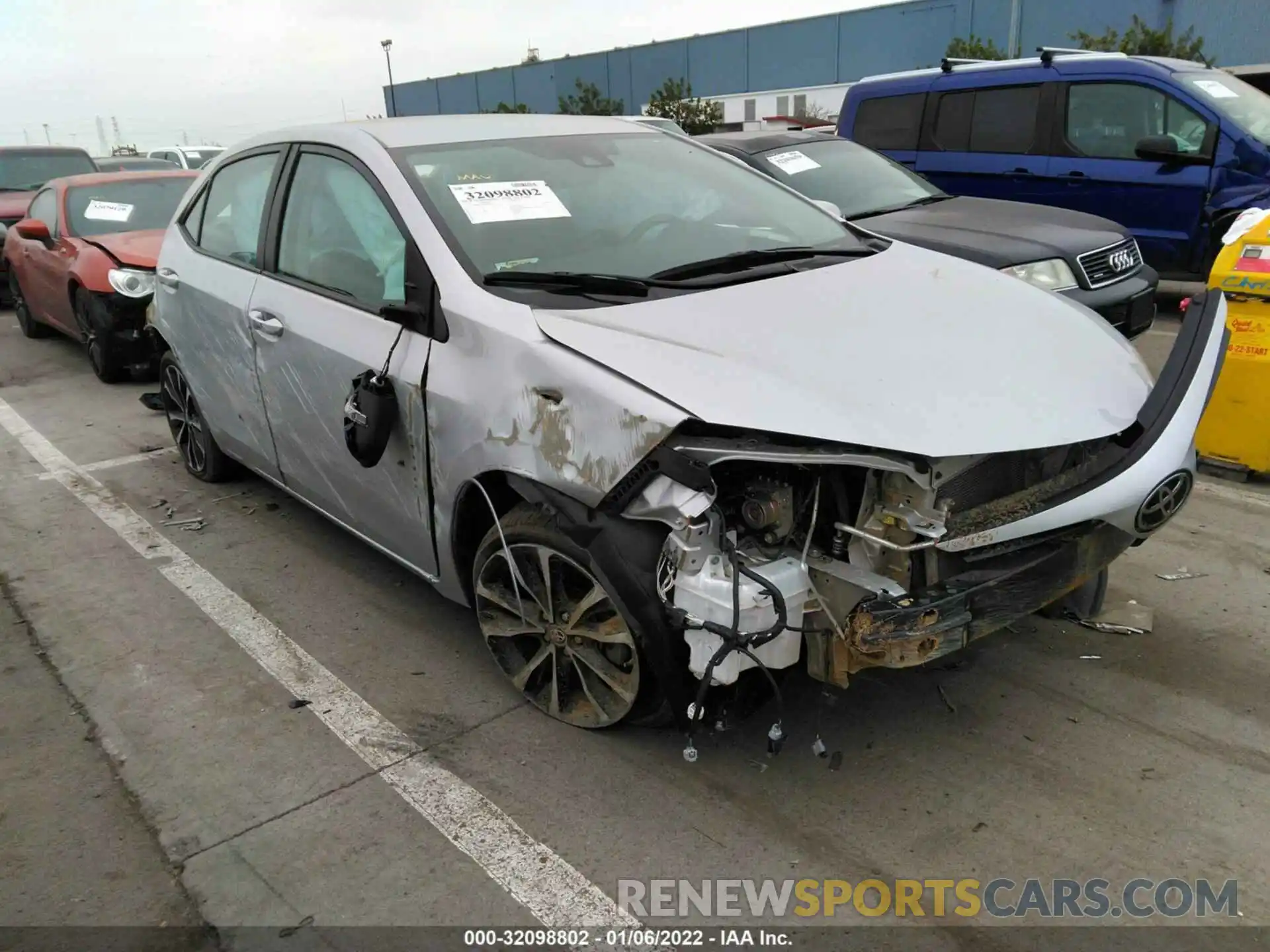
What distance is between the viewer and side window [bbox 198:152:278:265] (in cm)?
414

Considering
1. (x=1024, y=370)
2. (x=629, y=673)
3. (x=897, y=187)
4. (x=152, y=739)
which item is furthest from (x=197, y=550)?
(x=897, y=187)

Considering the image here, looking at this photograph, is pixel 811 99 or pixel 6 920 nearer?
pixel 6 920

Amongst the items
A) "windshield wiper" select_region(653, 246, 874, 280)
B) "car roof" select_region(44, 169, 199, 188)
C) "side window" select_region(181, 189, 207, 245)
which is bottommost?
"windshield wiper" select_region(653, 246, 874, 280)

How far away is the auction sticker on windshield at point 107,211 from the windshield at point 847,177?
5.54 meters

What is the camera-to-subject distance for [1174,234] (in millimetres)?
8070

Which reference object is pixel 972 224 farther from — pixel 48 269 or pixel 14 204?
pixel 14 204

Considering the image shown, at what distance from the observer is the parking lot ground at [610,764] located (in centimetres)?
242

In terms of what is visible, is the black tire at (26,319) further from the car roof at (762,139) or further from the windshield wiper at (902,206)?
the windshield wiper at (902,206)

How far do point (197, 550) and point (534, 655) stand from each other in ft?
7.36

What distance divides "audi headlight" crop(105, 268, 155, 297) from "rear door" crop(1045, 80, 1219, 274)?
24.4 ft

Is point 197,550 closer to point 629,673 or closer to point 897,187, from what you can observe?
point 629,673

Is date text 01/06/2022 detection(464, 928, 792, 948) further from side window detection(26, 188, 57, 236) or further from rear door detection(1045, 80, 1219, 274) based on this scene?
side window detection(26, 188, 57, 236)

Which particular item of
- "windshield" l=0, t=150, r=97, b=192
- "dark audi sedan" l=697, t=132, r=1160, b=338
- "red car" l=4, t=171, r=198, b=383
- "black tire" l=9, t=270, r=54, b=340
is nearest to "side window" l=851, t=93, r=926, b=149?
"dark audi sedan" l=697, t=132, r=1160, b=338

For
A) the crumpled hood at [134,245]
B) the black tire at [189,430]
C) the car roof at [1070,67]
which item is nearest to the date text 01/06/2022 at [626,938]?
the black tire at [189,430]
